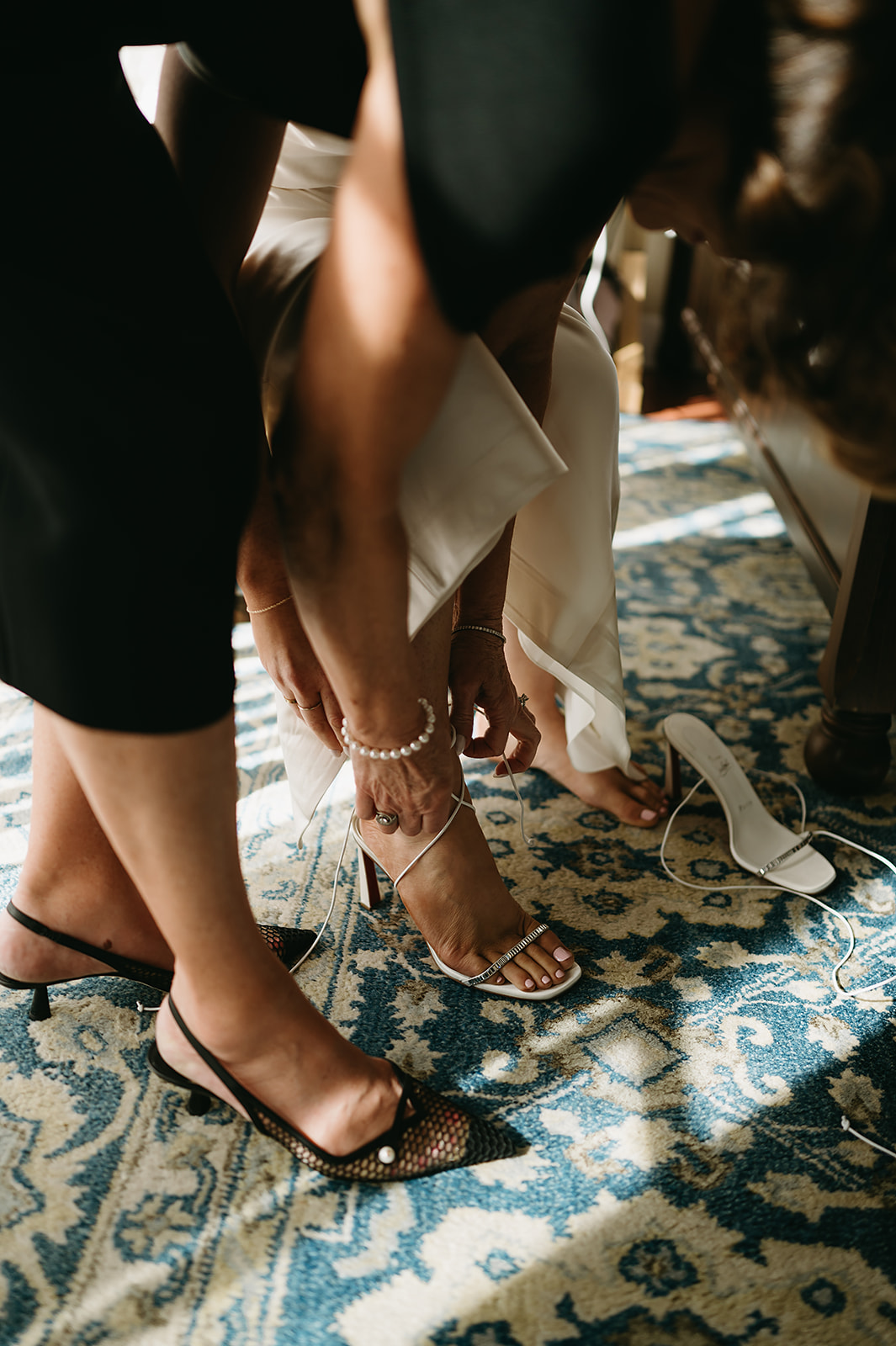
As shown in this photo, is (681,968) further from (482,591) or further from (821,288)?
(821,288)

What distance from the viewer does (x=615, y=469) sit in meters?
0.99

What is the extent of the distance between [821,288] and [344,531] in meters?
0.32

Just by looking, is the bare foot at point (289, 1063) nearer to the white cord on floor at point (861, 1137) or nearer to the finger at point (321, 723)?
the finger at point (321, 723)

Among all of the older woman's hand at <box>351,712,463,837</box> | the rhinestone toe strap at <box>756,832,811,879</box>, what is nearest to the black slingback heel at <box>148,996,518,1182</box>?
the older woman's hand at <box>351,712,463,837</box>

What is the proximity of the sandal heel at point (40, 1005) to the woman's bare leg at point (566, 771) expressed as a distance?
0.63 meters

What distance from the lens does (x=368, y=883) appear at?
3.22ft

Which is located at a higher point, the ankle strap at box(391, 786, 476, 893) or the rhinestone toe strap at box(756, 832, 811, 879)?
the ankle strap at box(391, 786, 476, 893)

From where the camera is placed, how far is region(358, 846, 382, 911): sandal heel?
97 centimetres

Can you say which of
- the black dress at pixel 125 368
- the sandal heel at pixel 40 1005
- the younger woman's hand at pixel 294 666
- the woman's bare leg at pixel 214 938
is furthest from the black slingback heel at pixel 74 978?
the black dress at pixel 125 368

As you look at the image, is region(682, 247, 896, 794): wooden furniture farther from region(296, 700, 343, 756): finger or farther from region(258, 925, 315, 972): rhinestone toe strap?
region(258, 925, 315, 972): rhinestone toe strap

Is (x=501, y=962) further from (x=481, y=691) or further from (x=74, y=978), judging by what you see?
(x=74, y=978)

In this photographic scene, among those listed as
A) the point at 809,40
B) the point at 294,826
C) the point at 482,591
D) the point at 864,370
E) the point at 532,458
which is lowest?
the point at 294,826

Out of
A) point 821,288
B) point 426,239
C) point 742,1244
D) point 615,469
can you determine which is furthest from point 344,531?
point 742,1244

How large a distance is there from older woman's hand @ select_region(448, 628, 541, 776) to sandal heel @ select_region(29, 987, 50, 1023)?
47cm
